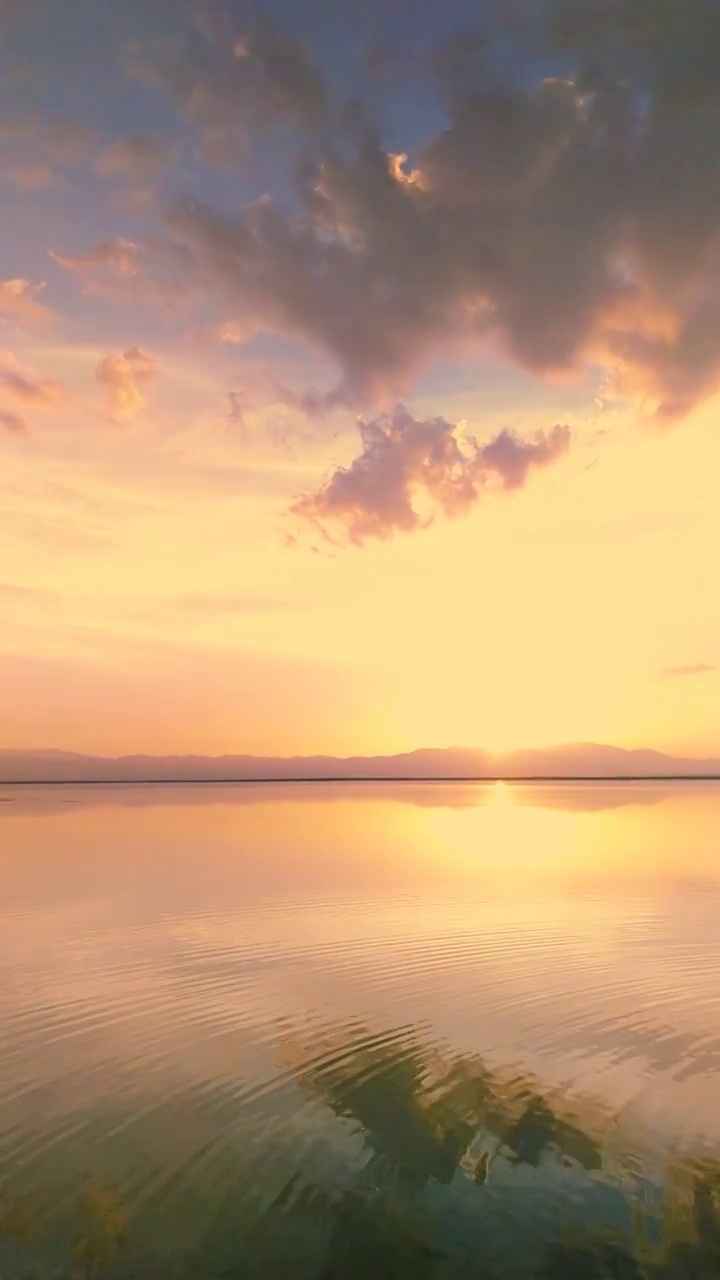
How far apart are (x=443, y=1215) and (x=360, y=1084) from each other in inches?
190

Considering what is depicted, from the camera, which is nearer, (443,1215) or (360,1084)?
(443,1215)

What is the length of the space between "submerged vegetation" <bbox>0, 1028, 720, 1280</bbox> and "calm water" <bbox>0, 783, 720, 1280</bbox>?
0.13 ft

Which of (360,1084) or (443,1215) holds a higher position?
(360,1084)

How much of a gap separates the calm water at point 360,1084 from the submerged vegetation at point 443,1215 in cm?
4

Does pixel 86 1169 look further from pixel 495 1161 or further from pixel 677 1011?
pixel 677 1011

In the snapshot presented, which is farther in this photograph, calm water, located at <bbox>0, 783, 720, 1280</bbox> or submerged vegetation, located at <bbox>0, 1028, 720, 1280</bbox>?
calm water, located at <bbox>0, 783, 720, 1280</bbox>

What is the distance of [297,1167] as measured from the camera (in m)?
13.1

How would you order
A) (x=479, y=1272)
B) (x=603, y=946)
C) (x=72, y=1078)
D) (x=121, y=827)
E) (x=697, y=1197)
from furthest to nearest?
(x=121, y=827) → (x=603, y=946) → (x=72, y=1078) → (x=697, y=1197) → (x=479, y=1272)

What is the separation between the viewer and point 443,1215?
1187 cm

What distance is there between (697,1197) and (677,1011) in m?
10.7

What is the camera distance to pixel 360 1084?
54.2 ft

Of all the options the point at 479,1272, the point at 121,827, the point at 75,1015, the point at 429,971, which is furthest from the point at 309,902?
the point at 121,827

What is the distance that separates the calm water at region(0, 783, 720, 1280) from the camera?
11.3 meters

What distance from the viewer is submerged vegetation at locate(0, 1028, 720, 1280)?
10.7m
